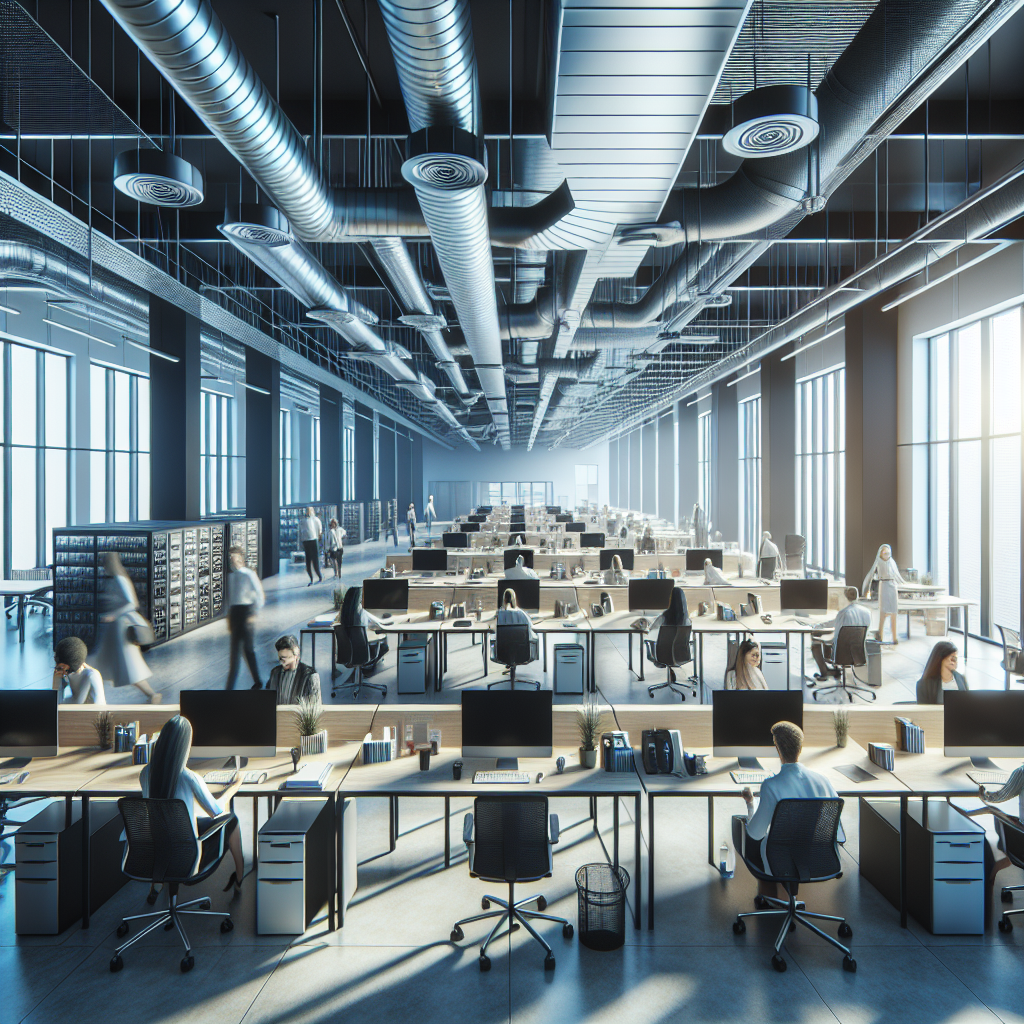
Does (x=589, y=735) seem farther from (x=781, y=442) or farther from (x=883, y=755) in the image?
(x=781, y=442)

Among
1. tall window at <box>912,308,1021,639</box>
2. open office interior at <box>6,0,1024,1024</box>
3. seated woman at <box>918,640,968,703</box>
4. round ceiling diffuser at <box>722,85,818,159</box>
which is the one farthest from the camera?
tall window at <box>912,308,1021,639</box>

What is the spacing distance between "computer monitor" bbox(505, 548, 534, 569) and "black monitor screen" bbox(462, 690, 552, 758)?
25.5ft

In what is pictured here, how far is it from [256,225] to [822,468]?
14.9 m

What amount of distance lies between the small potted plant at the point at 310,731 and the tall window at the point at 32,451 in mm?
12046

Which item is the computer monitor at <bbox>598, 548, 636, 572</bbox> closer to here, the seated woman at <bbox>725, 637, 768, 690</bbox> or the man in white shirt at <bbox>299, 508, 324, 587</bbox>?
the seated woman at <bbox>725, 637, 768, 690</bbox>

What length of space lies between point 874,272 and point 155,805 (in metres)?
9.86

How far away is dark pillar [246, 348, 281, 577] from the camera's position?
56.0 ft

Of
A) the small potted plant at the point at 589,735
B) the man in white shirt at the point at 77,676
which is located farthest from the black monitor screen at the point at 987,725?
the man in white shirt at the point at 77,676

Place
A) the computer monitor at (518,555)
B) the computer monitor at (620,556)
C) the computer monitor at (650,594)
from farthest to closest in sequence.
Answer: the computer monitor at (518,555)
the computer monitor at (620,556)
the computer monitor at (650,594)

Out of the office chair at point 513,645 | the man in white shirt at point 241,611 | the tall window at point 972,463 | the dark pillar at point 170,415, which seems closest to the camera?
the man in white shirt at point 241,611

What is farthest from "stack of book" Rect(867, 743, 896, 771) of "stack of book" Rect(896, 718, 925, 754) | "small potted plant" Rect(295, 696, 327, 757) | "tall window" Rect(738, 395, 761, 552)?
"tall window" Rect(738, 395, 761, 552)

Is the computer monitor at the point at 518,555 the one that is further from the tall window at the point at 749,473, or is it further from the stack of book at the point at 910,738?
the tall window at the point at 749,473

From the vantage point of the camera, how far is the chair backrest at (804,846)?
12.4ft

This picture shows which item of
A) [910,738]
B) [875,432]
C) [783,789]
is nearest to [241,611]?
[783,789]
